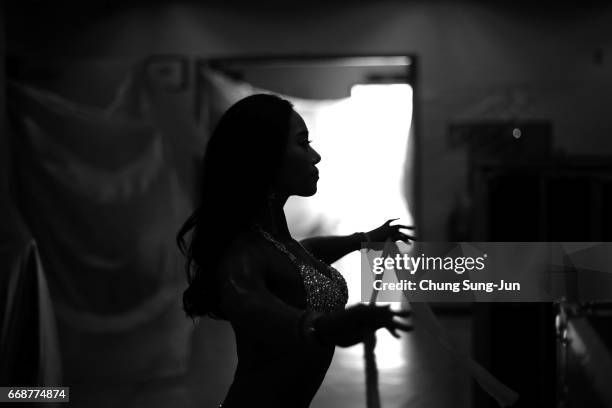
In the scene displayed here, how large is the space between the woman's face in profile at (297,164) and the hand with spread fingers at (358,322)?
1.07ft

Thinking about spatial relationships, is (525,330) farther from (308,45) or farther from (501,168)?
(308,45)

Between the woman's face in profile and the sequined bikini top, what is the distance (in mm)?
93

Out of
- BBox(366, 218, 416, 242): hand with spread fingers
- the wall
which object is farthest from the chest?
the wall

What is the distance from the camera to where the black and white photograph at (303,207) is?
1.28m

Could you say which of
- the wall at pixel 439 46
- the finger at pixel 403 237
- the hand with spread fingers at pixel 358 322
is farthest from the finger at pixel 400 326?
the wall at pixel 439 46

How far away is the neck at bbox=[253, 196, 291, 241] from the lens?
1.32 m

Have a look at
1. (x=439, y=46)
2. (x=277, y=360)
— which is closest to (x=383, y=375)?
(x=277, y=360)

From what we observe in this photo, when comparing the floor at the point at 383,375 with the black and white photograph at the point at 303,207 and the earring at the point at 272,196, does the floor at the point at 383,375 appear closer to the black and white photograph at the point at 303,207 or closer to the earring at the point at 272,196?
the black and white photograph at the point at 303,207

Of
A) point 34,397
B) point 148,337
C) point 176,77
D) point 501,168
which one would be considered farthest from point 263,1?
point 34,397

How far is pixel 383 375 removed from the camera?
4113mm

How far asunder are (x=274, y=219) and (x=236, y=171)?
0.13m

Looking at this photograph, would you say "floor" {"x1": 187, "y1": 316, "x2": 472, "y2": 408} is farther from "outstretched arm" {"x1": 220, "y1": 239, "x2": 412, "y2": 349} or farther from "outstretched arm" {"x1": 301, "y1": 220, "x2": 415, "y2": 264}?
"outstretched arm" {"x1": 220, "y1": 239, "x2": 412, "y2": 349}

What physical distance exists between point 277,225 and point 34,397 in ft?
3.84

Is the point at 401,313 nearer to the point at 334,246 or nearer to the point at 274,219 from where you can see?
the point at 274,219
